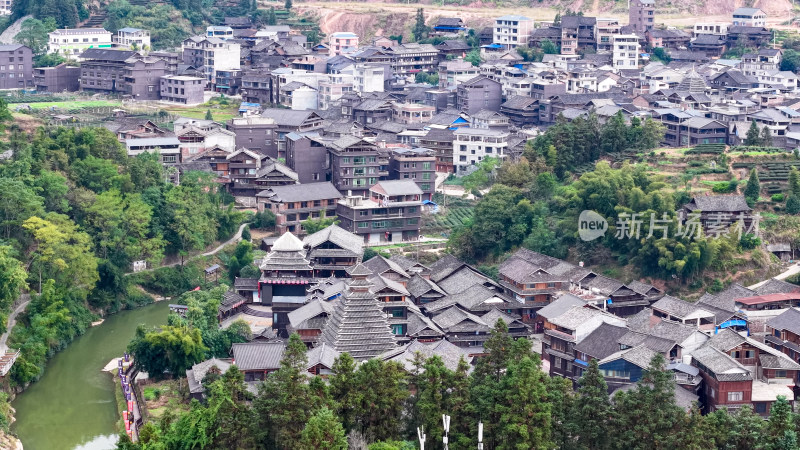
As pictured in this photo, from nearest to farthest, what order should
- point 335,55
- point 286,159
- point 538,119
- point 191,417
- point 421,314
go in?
point 191,417 < point 421,314 < point 286,159 < point 538,119 < point 335,55

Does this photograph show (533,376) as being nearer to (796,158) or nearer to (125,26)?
(796,158)

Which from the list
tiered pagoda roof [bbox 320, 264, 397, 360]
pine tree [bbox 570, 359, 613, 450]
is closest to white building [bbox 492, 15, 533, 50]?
tiered pagoda roof [bbox 320, 264, 397, 360]

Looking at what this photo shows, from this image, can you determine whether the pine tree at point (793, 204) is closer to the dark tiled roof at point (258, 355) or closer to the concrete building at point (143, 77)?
the dark tiled roof at point (258, 355)

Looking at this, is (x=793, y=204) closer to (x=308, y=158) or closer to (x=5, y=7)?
→ (x=308, y=158)

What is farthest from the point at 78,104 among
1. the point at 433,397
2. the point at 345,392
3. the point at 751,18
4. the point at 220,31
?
the point at 433,397

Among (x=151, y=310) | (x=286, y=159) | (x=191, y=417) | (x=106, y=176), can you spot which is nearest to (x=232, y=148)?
(x=286, y=159)

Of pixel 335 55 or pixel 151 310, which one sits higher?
pixel 335 55

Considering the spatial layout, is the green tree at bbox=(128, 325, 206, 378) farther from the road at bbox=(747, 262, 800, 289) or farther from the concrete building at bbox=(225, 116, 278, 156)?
the concrete building at bbox=(225, 116, 278, 156)
